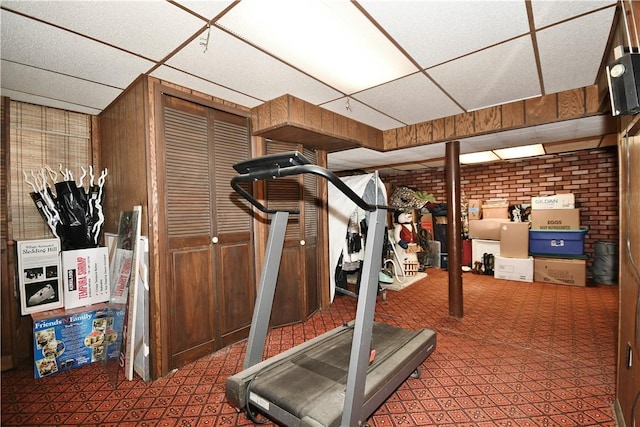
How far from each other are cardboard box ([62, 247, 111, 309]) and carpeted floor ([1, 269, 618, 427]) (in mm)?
622

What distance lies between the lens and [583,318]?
355 centimetres

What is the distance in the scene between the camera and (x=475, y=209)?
658 cm

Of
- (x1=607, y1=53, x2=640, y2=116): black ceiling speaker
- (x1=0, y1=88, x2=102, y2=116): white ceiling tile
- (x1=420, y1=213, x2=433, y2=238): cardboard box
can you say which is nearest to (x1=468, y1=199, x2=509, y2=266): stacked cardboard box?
(x1=420, y1=213, x2=433, y2=238): cardboard box

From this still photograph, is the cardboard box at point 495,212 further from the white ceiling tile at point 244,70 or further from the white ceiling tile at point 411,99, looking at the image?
the white ceiling tile at point 244,70

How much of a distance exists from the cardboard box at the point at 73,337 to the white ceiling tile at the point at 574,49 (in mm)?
3990

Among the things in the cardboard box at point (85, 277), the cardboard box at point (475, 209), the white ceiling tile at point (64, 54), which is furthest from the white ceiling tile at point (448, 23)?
the cardboard box at point (475, 209)

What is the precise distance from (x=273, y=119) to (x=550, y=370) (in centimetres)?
343

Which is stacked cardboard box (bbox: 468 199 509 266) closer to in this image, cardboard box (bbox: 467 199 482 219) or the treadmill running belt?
cardboard box (bbox: 467 199 482 219)

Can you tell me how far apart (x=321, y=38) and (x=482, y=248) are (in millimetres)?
5969

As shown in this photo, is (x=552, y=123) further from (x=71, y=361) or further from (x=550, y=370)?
(x=71, y=361)

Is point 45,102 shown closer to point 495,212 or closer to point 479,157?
point 479,157

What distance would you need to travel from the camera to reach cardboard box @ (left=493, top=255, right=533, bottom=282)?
5.43 metres

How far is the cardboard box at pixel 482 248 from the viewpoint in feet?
19.9

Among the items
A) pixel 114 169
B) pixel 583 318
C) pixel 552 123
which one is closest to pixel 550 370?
pixel 583 318
